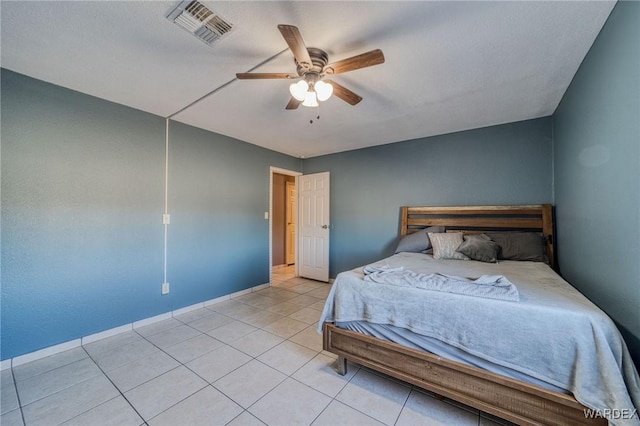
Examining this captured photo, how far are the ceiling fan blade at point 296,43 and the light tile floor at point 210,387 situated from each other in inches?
88.9

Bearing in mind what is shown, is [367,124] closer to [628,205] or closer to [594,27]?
[594,27]

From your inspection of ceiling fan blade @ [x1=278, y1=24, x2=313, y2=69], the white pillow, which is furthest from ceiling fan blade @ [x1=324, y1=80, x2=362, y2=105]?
the white pillow

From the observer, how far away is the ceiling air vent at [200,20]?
4.75 ft

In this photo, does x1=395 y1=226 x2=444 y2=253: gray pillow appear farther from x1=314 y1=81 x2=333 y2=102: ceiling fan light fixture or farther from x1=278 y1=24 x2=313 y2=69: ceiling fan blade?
x1=278 y1=24 x2=313 y2=69: ceiling fan blade

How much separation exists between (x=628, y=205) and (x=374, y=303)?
5.04ft

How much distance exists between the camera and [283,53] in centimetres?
184

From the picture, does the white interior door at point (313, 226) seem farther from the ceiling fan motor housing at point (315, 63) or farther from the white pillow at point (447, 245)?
the ceiling fan motor housing at point (315, 63)

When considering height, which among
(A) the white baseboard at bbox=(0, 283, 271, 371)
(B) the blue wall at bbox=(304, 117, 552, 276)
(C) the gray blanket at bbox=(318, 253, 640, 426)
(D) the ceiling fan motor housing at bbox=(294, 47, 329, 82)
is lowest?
(A) the white baseboard at bbox=(0, 283, 271, 371)

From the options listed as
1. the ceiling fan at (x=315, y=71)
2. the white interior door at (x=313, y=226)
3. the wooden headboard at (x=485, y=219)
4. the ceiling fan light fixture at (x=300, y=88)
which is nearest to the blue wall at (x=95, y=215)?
the white interior door at (x=313, y=226)

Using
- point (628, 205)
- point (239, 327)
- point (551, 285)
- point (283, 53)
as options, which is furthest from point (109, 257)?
point (628, 205)

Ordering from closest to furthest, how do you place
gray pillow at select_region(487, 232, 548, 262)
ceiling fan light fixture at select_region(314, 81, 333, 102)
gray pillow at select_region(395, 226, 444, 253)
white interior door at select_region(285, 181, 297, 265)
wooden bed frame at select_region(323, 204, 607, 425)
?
1. wooden bed frame at select_region(323, 204, 607, 425)
2. ceiling fan light fixture at select_region(314, 81, 333, 102)
3. gray pillow at select_region(487, 232, 548, 262)
4. gray pillow at select_region(395, 226, 444, 253)
5. white interior door at select_region(285, 181, 297, 265)

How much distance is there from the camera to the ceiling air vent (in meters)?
1.45

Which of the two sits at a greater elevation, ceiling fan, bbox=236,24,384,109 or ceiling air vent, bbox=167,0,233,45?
ceiling air vent, bbox=167,0,233,45

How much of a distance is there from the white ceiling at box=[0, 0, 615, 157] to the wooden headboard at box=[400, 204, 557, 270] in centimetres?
113
